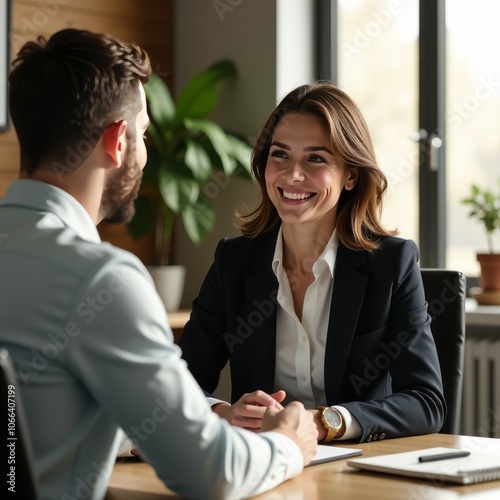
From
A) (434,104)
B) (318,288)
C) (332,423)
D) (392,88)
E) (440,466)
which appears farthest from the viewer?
(392,88)

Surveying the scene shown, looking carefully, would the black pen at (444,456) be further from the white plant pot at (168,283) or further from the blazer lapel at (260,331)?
the white plant pot at (168,283)

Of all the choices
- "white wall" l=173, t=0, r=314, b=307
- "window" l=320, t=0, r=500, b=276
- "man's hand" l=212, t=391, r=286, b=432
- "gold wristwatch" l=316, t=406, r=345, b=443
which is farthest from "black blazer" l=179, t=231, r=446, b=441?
"white wall" l=173, t=0, r=314, b=307

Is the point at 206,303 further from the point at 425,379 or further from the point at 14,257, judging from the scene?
the point at 14,257

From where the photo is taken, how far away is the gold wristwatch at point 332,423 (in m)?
1.78

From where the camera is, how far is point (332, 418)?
1801 mm

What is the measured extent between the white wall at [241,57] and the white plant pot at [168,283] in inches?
10.3

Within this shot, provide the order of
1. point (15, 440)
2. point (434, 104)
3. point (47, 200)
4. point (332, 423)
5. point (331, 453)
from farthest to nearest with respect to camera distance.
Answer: point (434, 104)
point (332, 423)
point (331, 453)
point (47, 200)
point (15, 440)

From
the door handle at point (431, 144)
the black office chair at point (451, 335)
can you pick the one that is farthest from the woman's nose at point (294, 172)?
the door handle at point (431, 144)

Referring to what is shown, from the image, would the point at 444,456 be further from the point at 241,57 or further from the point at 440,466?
the point at 241,57

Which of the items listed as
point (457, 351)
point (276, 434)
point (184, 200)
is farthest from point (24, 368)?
point (184, 200)

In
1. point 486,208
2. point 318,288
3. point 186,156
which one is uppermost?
point 186,156

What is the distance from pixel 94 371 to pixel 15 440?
148 millimetres

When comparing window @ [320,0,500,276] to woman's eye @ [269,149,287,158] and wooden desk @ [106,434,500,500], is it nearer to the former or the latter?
woman's eye @ [269,149,287,158]

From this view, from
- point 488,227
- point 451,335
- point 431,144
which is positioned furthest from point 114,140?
point 431,144
